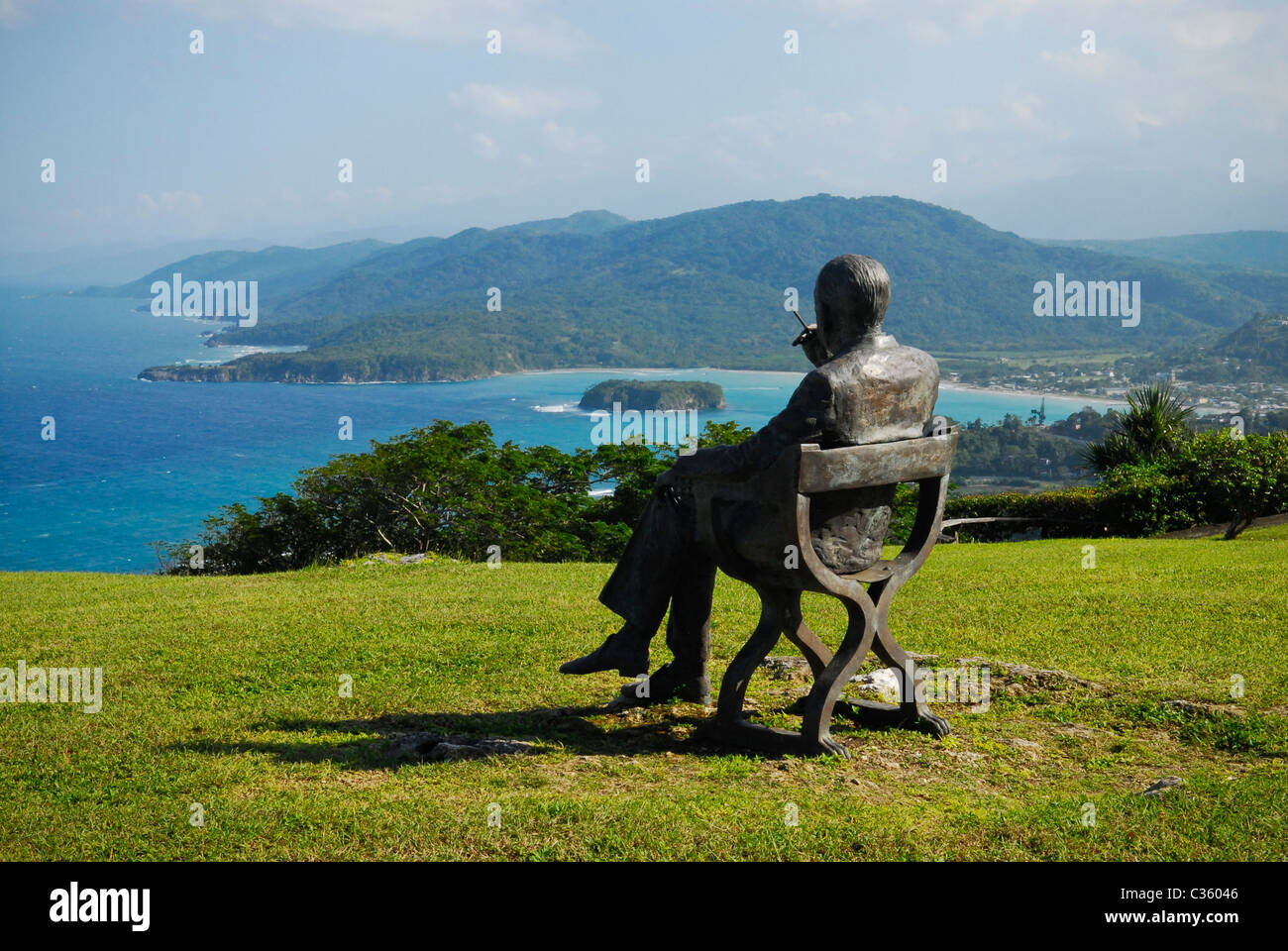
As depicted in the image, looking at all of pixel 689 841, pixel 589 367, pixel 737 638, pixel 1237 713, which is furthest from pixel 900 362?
pixel 589 367

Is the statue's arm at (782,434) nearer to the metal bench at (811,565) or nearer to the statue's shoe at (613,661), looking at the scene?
the metal bench at (811,565)

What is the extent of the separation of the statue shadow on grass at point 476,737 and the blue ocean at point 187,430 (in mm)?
62976

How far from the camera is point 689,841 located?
379 centimetres

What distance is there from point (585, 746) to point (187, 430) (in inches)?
4963

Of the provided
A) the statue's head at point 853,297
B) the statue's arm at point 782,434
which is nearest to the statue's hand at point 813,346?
the statue's head at point 853,297

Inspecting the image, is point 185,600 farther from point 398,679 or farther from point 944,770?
point 944,770

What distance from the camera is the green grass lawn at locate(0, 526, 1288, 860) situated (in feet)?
12.7

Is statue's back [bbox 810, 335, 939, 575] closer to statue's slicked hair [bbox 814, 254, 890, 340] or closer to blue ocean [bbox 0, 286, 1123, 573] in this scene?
statue's slicked hair [bbox 814, 254, 890, 340]

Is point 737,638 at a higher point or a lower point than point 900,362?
lower

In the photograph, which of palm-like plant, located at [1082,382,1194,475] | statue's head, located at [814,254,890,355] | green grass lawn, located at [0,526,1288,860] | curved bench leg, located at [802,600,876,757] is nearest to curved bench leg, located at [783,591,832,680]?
curved bench leg, located at [802,600,876,757]

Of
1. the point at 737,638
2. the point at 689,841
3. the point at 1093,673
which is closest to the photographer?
the point at 689,841

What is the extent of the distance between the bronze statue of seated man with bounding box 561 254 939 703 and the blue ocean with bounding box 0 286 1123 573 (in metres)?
64.1

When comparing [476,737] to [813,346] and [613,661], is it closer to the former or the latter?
[613,661]

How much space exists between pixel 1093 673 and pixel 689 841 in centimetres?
379
